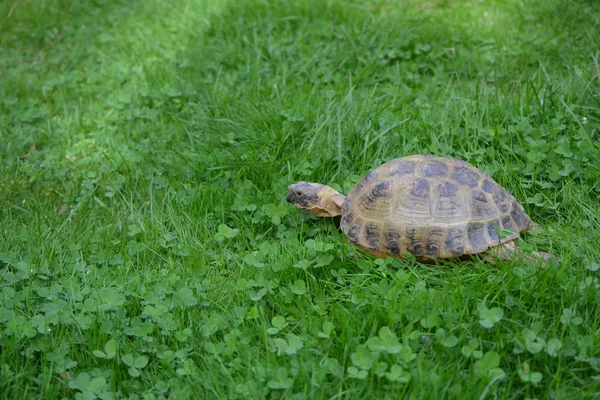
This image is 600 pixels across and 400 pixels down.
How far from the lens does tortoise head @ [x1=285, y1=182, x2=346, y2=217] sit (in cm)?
396

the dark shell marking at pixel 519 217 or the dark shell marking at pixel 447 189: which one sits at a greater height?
the dark shell marking at pixel 447 189

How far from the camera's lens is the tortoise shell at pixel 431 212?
3516 millimetres

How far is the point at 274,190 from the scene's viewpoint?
4281 millimetres

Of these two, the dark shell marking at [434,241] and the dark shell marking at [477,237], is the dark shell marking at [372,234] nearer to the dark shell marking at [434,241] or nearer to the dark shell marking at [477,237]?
the dark shell marking at [434,241]

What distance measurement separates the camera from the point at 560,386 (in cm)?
277

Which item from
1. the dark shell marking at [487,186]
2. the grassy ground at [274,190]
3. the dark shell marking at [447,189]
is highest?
the dark shell marking at [447,189]

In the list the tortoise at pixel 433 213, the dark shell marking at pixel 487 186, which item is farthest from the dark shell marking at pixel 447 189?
the dark shell marking at pixel 487 186

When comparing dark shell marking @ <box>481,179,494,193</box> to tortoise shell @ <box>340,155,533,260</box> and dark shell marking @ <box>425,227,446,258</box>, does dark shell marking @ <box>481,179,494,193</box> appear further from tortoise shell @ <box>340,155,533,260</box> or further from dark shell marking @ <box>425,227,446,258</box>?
dark shell marking @ <box>425,227,446,258</box>

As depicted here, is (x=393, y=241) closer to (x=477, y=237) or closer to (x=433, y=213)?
(x=433, y=213)

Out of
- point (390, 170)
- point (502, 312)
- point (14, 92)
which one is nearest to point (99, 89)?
point (14, 92)

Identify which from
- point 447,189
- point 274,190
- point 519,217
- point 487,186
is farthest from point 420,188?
point 274,190

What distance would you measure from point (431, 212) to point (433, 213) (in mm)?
12

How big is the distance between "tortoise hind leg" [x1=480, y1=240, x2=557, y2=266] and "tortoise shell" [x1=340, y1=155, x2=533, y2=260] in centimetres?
3

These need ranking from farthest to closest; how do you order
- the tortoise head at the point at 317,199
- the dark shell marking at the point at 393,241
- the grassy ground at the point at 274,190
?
the tortoise head at the point at 317,199
the dark shell marking at the point at 393,241
the grassy ground at the point at 274,190
